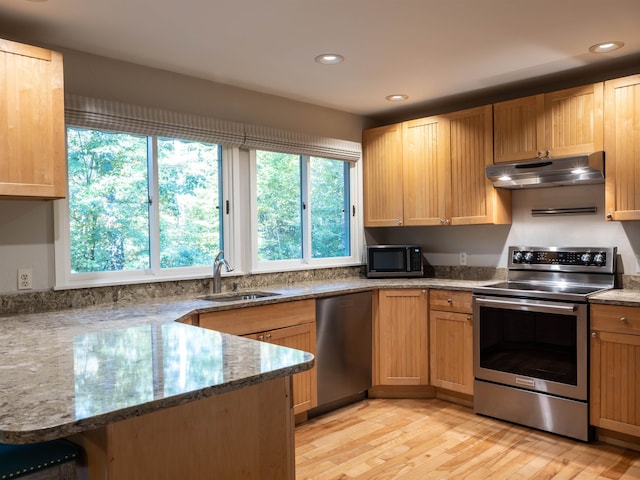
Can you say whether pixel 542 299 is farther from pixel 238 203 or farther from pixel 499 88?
pixel 238 203

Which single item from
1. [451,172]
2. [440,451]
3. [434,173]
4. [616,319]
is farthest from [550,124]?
[440,451]

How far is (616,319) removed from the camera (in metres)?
2.71

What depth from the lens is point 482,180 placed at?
3.54 metres

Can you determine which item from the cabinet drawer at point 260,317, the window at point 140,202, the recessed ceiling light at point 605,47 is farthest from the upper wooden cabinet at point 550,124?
the window at point 140,202

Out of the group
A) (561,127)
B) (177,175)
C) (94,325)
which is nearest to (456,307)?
(561,127)

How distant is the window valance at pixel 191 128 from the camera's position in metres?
2.66

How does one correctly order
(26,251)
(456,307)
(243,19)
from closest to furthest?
1. (243,19)
2. (26,251)
3. (456,307)

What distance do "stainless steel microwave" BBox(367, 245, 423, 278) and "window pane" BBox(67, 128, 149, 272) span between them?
1.80 m

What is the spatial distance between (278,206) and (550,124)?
1.94 m

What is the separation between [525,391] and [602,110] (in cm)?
177

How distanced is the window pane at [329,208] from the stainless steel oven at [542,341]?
1.31 m

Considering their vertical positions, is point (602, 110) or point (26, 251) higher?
point (602, 110)

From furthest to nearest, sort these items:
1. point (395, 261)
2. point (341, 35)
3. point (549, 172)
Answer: point (395, 261) < point (549, 172) < point (341, 35)

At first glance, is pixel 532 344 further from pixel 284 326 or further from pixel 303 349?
pixel 284 326
